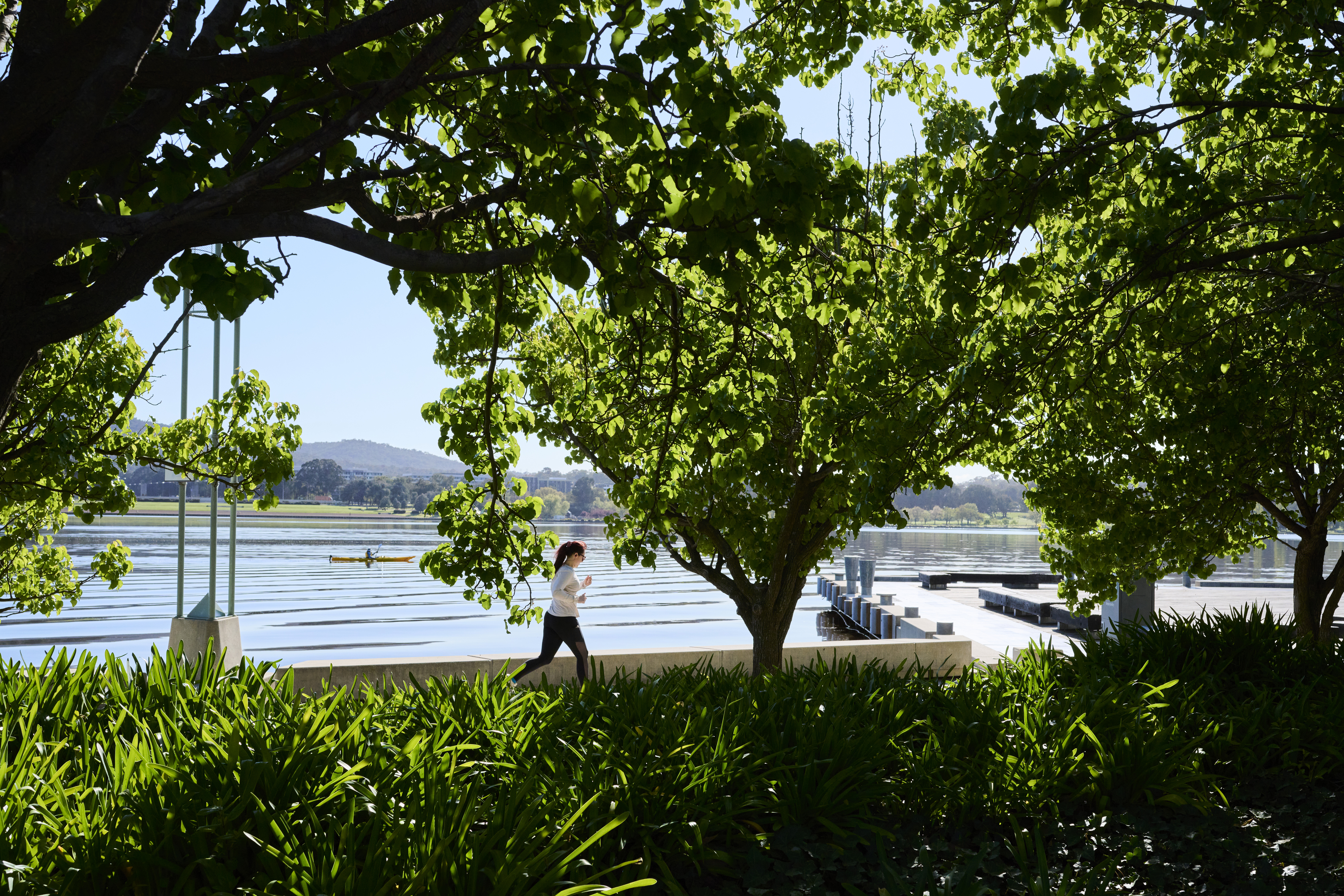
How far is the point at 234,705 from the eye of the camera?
12.7 ft

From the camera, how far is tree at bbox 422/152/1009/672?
209 inches

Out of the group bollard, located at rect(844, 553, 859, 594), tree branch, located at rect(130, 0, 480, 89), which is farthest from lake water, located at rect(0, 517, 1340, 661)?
tree branch, located at rect(130, 0, 480, 89)

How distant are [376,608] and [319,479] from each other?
307 ft

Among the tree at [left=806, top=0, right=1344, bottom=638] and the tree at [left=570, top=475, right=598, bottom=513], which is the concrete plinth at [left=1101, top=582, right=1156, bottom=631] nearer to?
the tree at [left=806, top=0, right=1344, bottom=638]

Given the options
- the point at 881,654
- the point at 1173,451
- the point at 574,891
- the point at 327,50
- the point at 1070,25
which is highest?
the point at 1070,25

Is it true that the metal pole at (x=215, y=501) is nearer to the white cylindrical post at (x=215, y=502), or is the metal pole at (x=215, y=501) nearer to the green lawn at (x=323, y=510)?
the white cylindrical post at (x=215, y=502)

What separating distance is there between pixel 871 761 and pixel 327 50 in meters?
3.48

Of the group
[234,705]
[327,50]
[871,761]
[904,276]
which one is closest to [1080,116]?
[904,276]

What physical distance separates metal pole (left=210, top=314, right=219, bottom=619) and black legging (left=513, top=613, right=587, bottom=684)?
3.62m

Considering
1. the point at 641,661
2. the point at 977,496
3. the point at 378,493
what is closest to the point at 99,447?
→ the point at 641,661

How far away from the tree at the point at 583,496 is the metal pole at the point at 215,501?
214ft

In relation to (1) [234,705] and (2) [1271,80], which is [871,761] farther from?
(2) [1271,80]

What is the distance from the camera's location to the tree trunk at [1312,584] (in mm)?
8992

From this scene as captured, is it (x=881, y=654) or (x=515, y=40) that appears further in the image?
(x=881, y=654)
